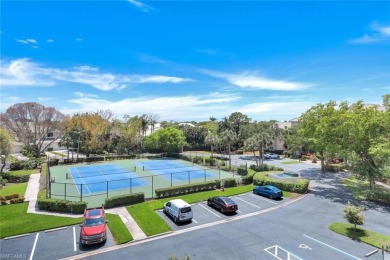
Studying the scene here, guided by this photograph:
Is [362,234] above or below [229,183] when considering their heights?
below

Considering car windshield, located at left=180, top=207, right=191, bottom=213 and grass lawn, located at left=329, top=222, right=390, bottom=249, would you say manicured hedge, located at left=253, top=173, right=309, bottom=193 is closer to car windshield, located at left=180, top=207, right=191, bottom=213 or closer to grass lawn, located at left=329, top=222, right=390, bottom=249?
grass lawn, located at left=329, top=222, right=390, bottom=249

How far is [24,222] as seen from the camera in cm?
1878

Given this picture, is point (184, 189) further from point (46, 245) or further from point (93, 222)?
point (46, 245)

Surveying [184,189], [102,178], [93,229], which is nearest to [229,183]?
[184,189]

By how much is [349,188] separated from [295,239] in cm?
1869

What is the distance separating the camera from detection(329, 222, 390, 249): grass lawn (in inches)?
612

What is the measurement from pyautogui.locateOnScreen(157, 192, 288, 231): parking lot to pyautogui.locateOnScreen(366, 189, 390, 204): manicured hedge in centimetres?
827

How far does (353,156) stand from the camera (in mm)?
27125

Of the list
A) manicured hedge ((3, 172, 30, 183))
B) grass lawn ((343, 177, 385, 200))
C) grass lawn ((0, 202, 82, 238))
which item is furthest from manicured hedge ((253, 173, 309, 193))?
manicured hedge ((3, 172, 30, 183))

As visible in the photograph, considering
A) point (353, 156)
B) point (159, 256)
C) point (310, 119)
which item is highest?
point (310, 119)

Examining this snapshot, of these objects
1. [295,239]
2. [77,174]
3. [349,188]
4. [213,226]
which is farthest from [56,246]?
[349,188]

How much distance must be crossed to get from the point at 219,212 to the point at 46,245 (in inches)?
520

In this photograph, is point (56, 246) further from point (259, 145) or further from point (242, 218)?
point (259, 145)

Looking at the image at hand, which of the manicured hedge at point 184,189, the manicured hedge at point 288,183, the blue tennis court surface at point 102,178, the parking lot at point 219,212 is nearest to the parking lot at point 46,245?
the parking lot at point 219,212
